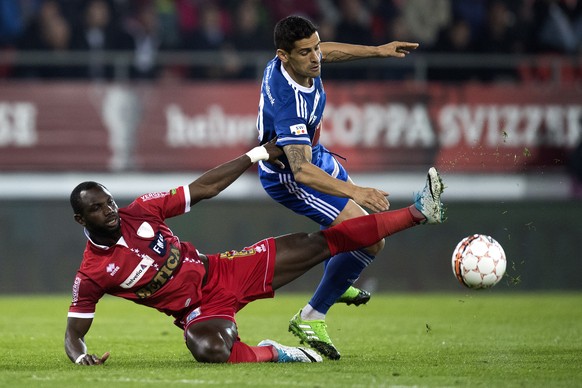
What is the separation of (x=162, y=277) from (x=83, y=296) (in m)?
0.52

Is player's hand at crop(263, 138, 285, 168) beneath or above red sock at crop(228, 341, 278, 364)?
above

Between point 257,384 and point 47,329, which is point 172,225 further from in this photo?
point 257,384

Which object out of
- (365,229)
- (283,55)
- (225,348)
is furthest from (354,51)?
(225,348)

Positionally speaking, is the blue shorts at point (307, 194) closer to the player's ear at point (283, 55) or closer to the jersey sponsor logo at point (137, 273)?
the player's ear at point (283, 55)

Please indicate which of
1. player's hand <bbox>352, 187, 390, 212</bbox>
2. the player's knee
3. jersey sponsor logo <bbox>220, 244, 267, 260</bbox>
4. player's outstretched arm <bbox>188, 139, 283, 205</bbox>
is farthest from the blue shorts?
the player's knee

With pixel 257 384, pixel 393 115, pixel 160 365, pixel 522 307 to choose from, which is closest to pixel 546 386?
pixel 257 384

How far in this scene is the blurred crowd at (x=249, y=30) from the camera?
14.0 meters

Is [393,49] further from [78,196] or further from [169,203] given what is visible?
[78,196]

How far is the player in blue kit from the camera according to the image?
727cm

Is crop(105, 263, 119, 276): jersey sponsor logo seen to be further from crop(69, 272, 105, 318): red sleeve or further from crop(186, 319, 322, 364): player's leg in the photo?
crop(186, 319, 322, 364): player's leg

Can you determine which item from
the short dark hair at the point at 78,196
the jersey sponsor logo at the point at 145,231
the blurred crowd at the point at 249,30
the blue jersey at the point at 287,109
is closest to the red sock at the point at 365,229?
the blue jersey at the point at 287,109

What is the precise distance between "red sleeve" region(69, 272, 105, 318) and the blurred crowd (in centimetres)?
753

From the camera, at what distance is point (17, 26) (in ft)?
46.3

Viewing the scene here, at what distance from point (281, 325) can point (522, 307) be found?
3.47 meters
